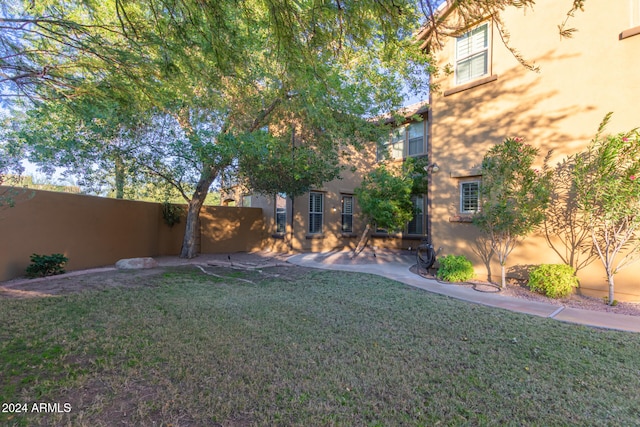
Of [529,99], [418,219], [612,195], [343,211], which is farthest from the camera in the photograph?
[343,211]

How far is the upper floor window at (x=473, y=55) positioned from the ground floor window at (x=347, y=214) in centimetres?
747

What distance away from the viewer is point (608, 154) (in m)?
5.08

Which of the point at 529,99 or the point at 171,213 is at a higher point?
the point at 529,99

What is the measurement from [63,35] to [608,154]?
847 centimetres

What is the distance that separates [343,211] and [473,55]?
818 cm

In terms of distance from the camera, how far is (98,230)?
30.2 ft

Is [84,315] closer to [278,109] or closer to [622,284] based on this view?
[278,109]

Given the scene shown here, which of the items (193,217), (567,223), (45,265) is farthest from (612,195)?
(45,265)

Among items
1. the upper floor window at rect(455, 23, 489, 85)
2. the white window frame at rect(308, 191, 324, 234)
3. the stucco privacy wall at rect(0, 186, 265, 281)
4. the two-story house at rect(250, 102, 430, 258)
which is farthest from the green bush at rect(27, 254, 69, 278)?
the upper floor window at rect(455, 23, 489, 85)

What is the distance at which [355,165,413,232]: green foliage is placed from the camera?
33.3 ft

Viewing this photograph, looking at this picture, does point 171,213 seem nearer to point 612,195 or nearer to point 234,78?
point 234,78

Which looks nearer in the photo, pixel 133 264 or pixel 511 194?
pixel 511 194

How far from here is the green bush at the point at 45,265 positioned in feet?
23.0

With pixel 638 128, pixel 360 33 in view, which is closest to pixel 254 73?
pixel 360 33
